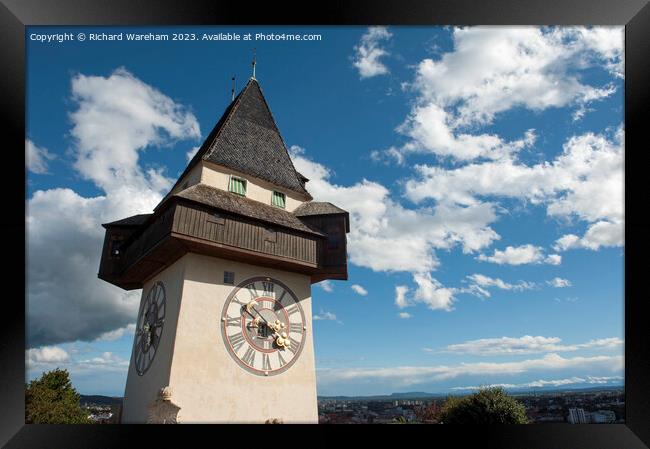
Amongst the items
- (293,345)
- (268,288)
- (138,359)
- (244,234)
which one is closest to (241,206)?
(244,234)

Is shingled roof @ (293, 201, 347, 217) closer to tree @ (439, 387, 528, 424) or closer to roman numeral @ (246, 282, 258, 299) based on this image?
roman numeral @ (246, 282, 258, 299)

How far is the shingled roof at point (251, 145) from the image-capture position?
554 inches

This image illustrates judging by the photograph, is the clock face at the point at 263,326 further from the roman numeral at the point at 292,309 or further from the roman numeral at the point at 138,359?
the roman numeral at the point at 138,359

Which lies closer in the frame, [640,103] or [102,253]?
[640,103]

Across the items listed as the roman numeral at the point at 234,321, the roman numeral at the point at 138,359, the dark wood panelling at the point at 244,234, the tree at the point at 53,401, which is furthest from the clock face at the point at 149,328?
the tree at the point at 53,401

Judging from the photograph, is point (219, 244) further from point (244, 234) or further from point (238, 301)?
point (238, 301)

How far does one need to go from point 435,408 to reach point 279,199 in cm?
916

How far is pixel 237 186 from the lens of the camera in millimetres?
13766

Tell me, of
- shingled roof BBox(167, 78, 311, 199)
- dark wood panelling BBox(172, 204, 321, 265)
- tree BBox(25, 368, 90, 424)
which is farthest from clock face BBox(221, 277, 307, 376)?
tree BBox(25, 368, 90, 424)

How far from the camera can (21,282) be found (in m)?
6.73
